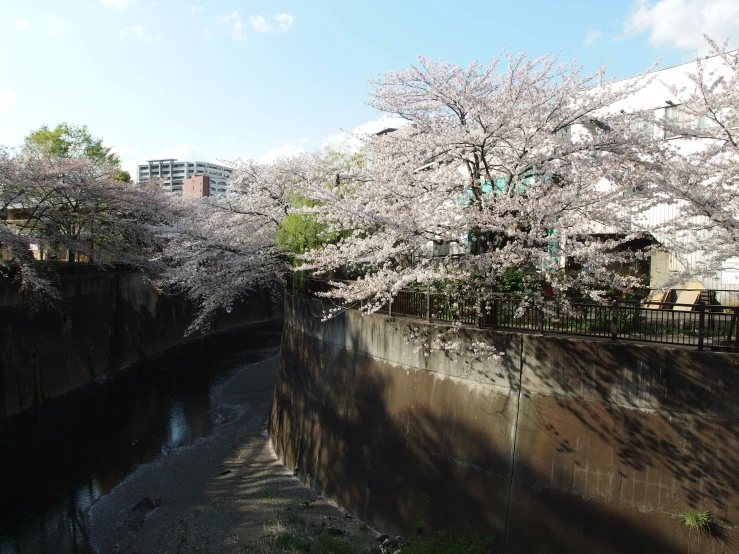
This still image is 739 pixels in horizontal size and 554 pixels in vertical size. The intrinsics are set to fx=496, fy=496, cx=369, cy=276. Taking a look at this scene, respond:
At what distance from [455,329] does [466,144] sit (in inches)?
156

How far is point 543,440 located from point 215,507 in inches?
327

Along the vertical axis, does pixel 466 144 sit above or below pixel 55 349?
above

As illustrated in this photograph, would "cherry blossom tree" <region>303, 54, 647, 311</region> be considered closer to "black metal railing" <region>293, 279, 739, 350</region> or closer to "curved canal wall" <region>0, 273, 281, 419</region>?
"black metal railing" <region>293, 279, 739, 350</region>

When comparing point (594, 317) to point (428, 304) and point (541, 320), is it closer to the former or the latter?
point (541, 320)

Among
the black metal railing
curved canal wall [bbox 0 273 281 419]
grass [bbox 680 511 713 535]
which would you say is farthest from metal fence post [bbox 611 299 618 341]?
curved canal wall [bbox 0 273 281 419]

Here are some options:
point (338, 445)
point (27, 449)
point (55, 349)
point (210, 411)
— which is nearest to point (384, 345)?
point (338, 445)

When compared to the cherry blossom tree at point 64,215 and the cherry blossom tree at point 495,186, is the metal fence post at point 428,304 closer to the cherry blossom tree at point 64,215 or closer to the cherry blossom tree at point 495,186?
the cherry blossom tree at point 495,186

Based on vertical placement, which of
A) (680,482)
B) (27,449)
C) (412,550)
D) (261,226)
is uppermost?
(261,226)

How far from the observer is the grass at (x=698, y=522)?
7387 millimetres

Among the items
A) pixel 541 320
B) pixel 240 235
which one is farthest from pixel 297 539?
pixel 240 235

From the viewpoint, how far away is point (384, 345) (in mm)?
11727

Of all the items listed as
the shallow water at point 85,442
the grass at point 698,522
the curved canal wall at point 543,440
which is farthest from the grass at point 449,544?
the shallow water at point 85,442

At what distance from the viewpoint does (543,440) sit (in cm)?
882

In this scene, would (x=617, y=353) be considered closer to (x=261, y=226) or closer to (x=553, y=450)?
(x=553, y=450)
